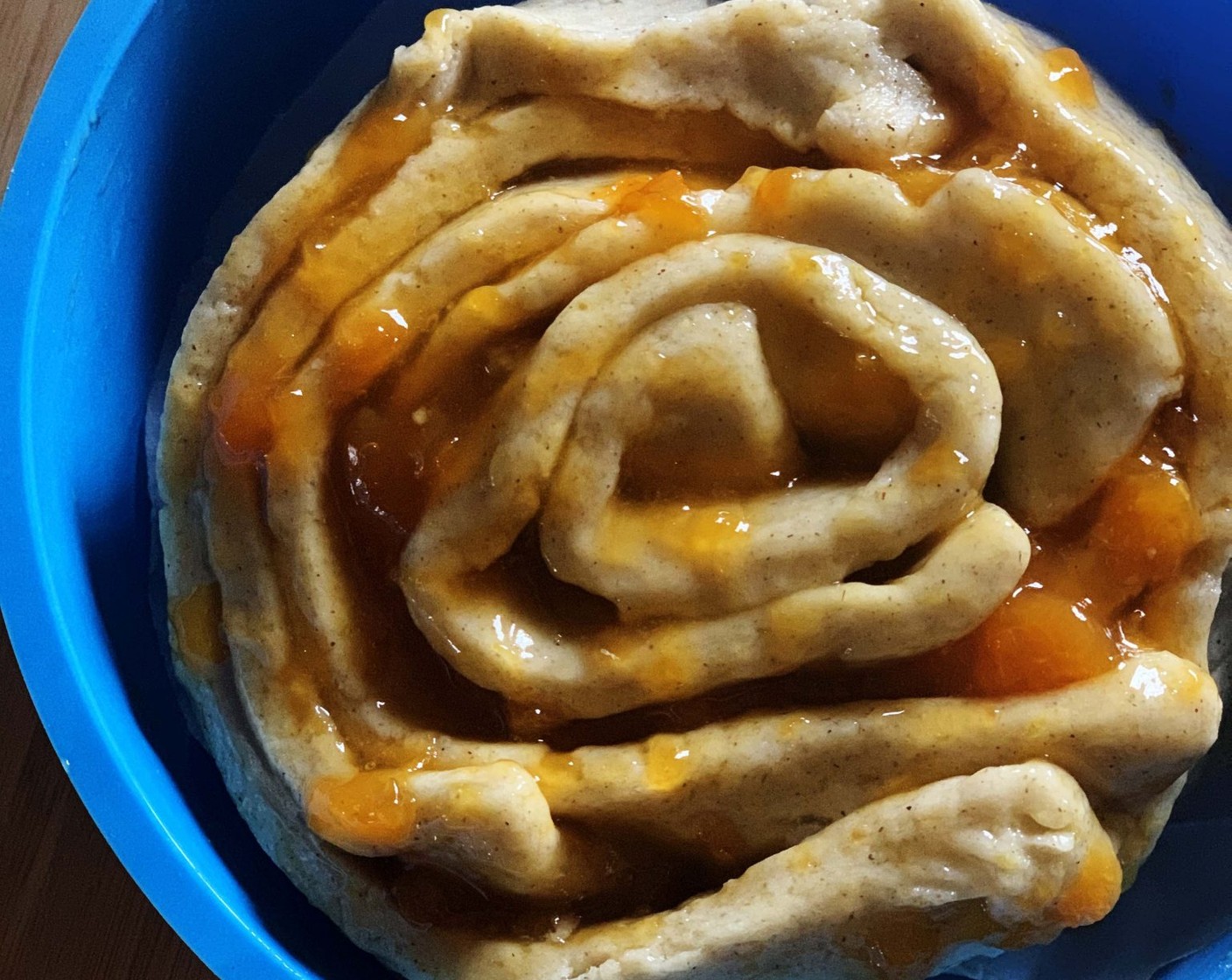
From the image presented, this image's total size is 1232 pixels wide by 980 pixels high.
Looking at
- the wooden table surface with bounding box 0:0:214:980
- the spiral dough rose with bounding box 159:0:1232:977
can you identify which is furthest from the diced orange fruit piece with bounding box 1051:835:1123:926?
the wooden table surface with bounding box 0:0:214:980

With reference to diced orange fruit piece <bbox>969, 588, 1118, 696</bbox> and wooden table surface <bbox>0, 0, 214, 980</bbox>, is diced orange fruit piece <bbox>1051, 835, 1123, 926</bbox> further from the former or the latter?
wooden table surface <bbox>0, 0, 214, 980</bbox>

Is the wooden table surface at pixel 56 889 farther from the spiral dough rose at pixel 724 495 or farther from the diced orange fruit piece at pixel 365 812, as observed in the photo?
the diced orange fruit piece at pixel 365 812

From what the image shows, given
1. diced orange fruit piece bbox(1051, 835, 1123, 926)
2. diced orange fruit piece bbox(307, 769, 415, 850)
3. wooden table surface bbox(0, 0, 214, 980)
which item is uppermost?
diced orange fruit piece bbox(1051, 835, 1123, 926)

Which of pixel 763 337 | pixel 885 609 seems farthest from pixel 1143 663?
pixel 763 337

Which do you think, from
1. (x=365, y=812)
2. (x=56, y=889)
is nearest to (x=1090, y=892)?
(x=365, y=812)

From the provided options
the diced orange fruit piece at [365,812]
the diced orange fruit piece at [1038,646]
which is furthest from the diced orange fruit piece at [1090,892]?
the diced orange fruit piece at [365,812]

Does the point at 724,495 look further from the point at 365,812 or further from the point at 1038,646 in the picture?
the point at 365,812

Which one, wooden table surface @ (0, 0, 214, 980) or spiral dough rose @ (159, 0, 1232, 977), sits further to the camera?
wooden table surface @ (0, 0, 214, 980)
